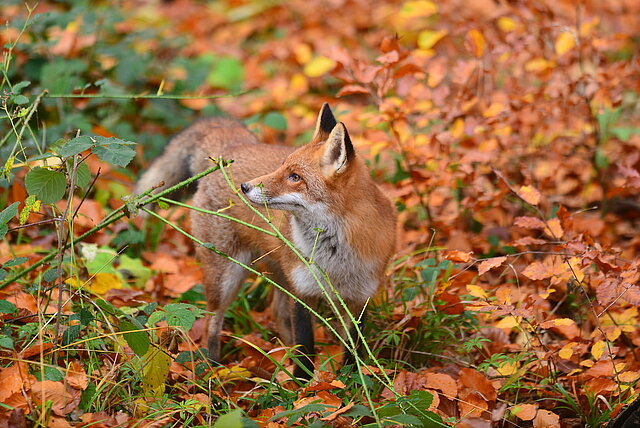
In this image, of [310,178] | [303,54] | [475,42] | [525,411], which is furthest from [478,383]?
[303,54]

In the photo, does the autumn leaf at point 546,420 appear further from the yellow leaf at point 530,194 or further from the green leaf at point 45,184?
the green leaf at point 45,184

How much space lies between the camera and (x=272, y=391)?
3.95m

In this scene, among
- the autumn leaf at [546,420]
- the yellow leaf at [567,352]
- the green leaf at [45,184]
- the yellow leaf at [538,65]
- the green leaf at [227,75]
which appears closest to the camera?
the green leaf at [45,184]

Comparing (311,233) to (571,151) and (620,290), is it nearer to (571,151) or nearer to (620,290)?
(620,290)

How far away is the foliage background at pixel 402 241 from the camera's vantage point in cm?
353

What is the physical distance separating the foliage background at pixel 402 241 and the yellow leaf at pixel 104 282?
3cm

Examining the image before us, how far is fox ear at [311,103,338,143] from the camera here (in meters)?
4.35

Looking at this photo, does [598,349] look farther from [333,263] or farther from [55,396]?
[55,396]

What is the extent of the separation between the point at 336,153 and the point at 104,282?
208cm

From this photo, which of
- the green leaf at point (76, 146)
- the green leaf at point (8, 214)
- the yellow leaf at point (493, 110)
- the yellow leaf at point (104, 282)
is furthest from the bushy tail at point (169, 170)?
the yellow leaf at point (493, 110)

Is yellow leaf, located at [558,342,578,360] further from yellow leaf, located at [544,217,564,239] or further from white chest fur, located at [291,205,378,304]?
white chest fur, located at [291,205,378,304]

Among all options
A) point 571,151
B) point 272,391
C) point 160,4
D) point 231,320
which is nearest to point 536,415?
point 272,391

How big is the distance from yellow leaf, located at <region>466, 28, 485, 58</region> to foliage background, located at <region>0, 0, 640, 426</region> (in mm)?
19

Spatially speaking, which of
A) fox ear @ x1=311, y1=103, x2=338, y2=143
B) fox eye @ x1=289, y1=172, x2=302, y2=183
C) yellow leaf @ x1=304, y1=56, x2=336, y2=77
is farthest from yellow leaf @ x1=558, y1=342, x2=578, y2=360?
yellow leaf @ x1=304, y1=56, x2=336, y2=77
